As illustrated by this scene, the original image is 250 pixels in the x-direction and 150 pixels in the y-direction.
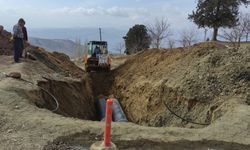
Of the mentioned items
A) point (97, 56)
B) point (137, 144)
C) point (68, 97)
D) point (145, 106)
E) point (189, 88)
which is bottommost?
point (145, 106)

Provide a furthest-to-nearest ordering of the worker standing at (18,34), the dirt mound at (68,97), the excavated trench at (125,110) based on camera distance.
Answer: the worker standing at (18,34) → the dirt mound at (68,97) → the excavated trench at (125,110)

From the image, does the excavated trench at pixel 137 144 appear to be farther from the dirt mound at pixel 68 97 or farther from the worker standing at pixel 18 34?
the worker standing at pixel 18 34

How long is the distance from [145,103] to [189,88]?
3617mm

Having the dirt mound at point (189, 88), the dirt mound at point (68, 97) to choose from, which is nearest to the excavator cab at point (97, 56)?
the dirt mound at point (189, 88)

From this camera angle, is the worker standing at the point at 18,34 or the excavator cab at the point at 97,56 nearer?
the worker standing at the point at 18,34

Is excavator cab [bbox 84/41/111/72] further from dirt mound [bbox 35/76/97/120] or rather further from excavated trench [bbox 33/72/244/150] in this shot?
dirt mound [bbox 35/76/97/120]

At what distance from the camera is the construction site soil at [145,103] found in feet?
29.6

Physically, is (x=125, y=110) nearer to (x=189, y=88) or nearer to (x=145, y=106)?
(x=145, y=106)

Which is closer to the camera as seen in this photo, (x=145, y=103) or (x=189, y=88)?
(x=189, y=88)

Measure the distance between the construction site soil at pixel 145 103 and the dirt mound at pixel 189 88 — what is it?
0.04 meters

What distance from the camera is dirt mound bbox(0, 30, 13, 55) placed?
2464cm

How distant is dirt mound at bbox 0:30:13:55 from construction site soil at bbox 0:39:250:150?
1683mm

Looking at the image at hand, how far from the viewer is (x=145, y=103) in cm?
1981

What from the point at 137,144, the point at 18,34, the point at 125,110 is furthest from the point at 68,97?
the point at 137,144
